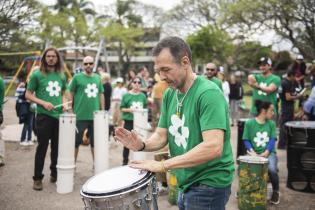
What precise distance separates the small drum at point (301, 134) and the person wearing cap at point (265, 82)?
97 cm

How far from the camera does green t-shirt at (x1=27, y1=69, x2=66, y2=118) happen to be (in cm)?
544

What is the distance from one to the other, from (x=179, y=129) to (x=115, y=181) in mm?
518

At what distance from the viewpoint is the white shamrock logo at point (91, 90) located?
621cm

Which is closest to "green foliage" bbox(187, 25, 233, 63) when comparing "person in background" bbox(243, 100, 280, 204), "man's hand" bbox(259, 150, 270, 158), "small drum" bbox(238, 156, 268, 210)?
"person in background" bbox(243, 100, 280, 204)

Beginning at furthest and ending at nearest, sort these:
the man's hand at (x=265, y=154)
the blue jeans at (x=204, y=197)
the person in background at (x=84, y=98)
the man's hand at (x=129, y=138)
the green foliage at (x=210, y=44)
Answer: the green foliage at (x=210, y=44), the person in background at (x=84, y=98), the man's hand at (x=265, y=154), the man's hand at (x=129, y=138), the blue jeans at (x=204, y=197)

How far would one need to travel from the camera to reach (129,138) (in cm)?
254

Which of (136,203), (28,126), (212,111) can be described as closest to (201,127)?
(212,111)

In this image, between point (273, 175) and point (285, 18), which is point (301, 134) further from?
point (285, 18)

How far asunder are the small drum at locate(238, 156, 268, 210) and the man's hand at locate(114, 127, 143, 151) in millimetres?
2480

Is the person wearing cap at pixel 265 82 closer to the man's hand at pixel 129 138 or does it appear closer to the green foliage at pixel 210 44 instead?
the man's hand at pixel 129 138

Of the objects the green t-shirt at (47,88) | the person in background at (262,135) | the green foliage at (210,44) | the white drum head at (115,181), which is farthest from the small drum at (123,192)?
the green foliage at (210,44)

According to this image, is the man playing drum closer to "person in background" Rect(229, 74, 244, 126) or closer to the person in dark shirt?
the person in dark shirt

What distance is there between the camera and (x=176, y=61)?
7.29 ft

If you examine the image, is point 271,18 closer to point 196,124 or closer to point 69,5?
point 196,124
